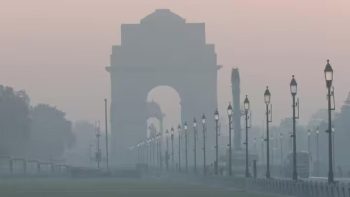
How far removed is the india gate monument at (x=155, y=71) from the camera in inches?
7466

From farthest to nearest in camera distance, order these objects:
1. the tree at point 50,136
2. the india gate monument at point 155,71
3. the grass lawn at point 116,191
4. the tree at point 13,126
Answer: the india gate monument at point 155,71
the tree at point 50,136
the tree at point 13,126
the grass lawn at point 116,191

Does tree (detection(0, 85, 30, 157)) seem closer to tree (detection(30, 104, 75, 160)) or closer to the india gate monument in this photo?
tree (detection(30, 104, 75, 160))

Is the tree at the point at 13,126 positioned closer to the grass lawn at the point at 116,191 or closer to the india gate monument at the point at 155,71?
the india gate monument at the point at 155,71

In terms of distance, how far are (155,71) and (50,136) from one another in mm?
14980

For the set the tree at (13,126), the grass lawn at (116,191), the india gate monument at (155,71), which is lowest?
the grass lawn at (116,191)

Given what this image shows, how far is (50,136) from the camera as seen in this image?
18625 centimetres

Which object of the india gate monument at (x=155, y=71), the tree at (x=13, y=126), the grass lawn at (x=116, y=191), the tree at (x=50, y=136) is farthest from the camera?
the india gate monument at (x=155, y=71)

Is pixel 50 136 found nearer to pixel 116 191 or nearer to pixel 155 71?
pixel 155 71

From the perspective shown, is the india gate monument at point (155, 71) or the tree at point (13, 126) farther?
the india gate monument at point (155, 71)

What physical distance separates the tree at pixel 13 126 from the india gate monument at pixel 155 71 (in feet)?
103

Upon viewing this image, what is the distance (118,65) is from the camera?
190625mm

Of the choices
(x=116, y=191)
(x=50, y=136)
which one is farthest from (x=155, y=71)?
(x=116, y=191)

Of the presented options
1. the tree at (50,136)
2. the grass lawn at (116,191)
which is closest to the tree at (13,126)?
the tree at (50,136)

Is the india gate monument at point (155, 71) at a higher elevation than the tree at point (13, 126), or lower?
higher
